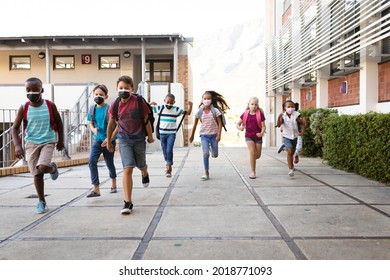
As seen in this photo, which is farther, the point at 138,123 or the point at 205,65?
the point at 205,65

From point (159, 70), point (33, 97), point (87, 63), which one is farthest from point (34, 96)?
point (159, 70)

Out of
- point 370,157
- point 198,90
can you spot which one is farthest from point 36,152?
point 198,90

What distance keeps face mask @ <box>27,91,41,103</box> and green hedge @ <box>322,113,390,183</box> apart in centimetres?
533

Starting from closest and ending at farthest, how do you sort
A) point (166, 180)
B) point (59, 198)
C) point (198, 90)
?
point (59, 198), point (166, 180), point (198, 90)

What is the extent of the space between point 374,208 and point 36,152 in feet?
14.1

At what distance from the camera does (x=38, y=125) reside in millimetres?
5051

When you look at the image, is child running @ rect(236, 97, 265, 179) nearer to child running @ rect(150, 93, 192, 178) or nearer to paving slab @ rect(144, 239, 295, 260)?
child running @ rect(150, 93, 192, 178)

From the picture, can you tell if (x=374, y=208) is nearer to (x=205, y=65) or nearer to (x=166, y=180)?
(x=166, y=180)

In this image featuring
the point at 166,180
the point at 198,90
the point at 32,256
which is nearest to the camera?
the point at 32,256

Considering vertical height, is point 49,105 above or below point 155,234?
above

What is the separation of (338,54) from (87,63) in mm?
15574

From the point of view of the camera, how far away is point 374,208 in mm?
4914

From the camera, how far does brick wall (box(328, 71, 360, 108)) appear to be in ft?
33.9

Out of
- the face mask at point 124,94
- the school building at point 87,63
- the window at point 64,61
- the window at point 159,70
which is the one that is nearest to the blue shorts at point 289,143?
the face mask at point 124,94
